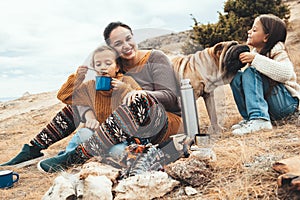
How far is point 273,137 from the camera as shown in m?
2.29

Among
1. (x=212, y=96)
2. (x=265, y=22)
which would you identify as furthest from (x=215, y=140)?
(x=265, y=22)

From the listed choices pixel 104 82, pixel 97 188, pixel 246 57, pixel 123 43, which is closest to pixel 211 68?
pixel 246 57

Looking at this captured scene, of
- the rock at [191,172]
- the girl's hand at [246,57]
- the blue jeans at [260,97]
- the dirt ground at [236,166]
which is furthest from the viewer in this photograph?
the blue jeans at [260,97]

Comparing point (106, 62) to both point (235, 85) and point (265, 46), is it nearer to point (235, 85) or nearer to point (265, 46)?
point (235, 85)

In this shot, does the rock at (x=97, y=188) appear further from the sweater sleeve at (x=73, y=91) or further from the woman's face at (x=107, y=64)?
the sweater sleeve at (x=73, y=91)

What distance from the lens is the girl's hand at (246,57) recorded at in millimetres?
2371

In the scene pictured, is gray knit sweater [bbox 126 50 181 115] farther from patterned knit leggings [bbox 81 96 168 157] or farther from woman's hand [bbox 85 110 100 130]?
woman's hand [bbox 85 110 100 130]

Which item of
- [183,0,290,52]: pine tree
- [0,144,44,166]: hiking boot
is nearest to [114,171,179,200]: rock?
[0,144,44,166]: hiking boot

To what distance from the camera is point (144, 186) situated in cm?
157

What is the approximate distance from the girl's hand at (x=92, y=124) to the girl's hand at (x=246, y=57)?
1.08 m

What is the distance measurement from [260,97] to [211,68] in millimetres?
422

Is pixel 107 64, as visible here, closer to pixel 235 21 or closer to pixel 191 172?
pixel 191 172

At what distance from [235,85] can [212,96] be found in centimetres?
22

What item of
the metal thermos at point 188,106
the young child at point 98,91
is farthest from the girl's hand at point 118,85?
the metal thermos at point 188,106
